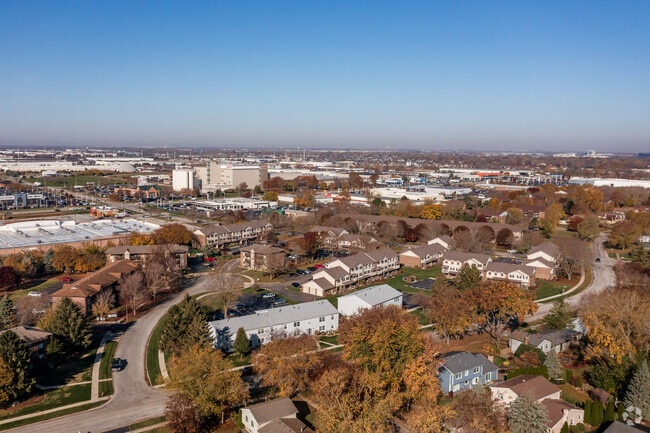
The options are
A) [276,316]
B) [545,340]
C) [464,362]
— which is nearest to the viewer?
[464,362]

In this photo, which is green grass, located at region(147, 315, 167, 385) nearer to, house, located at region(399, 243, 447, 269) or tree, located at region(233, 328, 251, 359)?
tree, located at region(233, 328, 251, 359)

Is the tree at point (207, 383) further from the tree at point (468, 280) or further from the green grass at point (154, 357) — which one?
the tree at point (468, 280)

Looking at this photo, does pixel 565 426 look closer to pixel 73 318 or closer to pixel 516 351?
pixel 516 351

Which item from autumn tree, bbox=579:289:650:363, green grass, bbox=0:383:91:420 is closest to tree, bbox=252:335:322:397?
green grass, bbox=0:383:91:420

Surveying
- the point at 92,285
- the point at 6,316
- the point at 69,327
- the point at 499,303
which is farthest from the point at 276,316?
the point at 6,316

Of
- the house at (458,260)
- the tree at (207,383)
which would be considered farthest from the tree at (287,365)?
the house at (458,260)

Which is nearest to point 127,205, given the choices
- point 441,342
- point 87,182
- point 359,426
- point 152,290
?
point 87,182

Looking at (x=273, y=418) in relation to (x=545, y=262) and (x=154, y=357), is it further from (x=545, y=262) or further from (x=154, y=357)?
(x=545, y=262)
